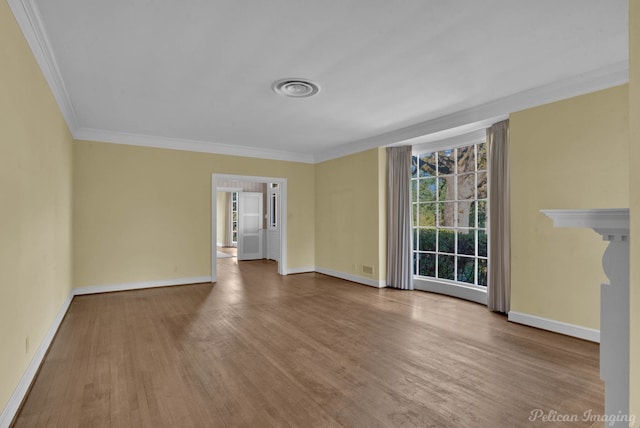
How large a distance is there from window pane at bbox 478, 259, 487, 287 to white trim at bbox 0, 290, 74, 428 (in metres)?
5.11

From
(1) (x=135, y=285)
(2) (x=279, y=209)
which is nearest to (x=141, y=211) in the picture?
(1) (x=135, y=285)

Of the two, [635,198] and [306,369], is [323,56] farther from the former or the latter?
[306,369]

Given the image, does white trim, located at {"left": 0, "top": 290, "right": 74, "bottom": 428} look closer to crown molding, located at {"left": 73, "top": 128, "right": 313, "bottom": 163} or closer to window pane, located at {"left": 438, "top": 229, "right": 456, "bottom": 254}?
crown molding, located at {"left": 73, "top": 128, "right": 313, "bottom": 163}

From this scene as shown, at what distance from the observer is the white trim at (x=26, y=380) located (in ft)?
6.63

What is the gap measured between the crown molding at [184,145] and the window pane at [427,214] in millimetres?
2927

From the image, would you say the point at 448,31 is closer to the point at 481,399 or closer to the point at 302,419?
the point at 481,399

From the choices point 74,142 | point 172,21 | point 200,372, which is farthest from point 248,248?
point 172,21

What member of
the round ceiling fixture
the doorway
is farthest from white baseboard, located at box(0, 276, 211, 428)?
the round ceiling fixture

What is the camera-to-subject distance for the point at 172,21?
2430mm

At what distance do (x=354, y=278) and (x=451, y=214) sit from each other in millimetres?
2217

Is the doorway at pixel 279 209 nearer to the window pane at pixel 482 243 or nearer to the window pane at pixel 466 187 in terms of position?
the window pane at pixel 466 187

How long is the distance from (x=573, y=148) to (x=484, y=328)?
83.3 inches

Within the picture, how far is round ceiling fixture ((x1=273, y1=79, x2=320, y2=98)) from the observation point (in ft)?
11.5

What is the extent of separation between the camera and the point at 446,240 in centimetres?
536
